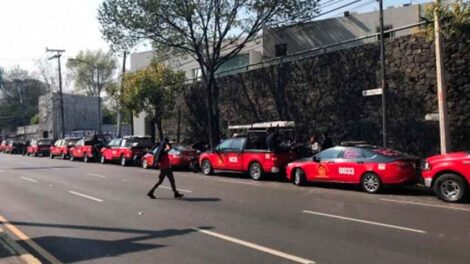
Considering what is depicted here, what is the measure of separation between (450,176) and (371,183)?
259 cm

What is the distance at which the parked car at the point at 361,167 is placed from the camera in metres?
14.9

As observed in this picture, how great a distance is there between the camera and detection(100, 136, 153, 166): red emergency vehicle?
1183 inches

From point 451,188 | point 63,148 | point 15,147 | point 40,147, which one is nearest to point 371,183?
point 451,188

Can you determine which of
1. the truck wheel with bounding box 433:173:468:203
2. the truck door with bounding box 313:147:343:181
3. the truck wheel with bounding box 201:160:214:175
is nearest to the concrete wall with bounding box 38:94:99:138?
the truck wheel with bounding box 201:160:214:175

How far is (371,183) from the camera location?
1531 cm

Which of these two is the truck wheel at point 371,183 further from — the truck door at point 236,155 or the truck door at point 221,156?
the truck door at point 221,156

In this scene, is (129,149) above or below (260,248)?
above

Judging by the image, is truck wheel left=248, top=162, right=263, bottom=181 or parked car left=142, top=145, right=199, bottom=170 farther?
parked car left=142, top=145, right=199, bottom=170

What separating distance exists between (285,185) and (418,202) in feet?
18.1

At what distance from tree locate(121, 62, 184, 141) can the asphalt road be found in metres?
17.6

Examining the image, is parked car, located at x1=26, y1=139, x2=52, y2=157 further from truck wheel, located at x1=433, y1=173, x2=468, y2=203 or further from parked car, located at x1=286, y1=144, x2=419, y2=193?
truck wheel, located at x1=433, y1=173, x2=468, y2=203

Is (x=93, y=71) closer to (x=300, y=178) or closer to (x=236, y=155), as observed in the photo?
(x=236, y=155)

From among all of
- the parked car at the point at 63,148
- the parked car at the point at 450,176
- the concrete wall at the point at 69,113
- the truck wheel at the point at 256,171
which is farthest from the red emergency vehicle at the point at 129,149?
the concrete wall at the point at 69,113

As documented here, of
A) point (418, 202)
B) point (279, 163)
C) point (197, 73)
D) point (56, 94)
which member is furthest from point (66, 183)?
point (56, 94)
